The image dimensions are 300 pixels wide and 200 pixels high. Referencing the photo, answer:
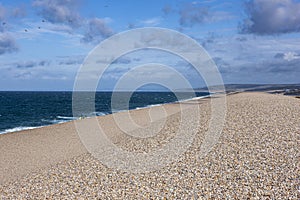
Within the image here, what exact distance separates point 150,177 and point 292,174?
12.5 feet

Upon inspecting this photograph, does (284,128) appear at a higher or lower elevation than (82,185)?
higher

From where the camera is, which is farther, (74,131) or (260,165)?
(74,131)

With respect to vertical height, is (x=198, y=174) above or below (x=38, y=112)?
above

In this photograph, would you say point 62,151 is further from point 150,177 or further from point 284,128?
point 284,128

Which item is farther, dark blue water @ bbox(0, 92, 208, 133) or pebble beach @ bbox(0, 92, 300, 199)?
dark blue water @ bbox(0, 92, 208, 133)

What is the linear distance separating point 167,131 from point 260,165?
23.1 feet

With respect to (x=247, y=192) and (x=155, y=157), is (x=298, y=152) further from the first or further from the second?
(x=155, y=157)

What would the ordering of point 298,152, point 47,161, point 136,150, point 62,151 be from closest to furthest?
point 298,152 → point 136,150 → point 47,161 → point 62,151

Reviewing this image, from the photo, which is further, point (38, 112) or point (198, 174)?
point (38, 112)

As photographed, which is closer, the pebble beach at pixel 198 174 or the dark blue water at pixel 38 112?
the pebble beach at pixel 198 174

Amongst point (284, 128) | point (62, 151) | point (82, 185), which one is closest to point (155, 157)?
point (82, 185)

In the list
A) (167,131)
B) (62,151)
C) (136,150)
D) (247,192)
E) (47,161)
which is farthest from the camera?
(62,151)

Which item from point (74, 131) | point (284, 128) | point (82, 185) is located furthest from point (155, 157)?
point (74, 131)

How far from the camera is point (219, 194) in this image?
7617 millimetres
